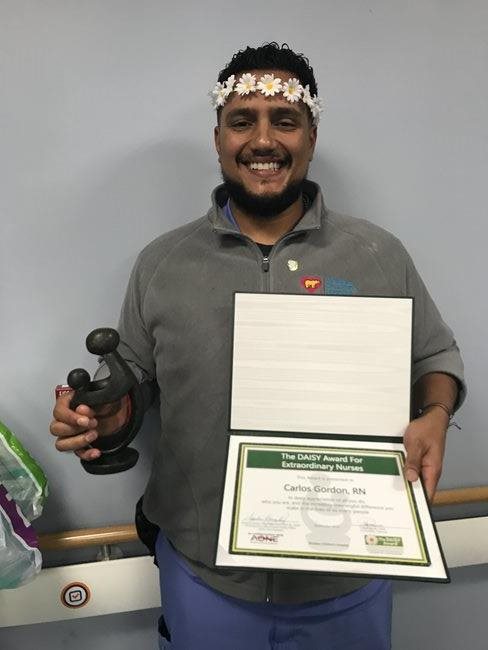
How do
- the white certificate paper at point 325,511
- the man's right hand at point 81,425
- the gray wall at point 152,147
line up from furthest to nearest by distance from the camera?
the gray wall at point 152,147 → the man's right hand at point 81,425 → the white certificate paper at point 325,511

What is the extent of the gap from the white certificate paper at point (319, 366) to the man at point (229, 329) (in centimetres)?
11

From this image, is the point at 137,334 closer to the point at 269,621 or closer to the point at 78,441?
the point at 78,441

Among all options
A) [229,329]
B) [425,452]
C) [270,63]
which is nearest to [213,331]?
[229,329]

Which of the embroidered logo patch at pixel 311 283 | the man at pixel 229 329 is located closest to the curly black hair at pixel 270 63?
the man at pixel 229 329

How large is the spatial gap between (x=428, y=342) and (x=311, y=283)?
23 centimetres

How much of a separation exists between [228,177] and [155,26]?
1.13 feet

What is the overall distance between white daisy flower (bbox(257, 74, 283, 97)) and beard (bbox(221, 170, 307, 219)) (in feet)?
0.48

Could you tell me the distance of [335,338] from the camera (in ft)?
2.28

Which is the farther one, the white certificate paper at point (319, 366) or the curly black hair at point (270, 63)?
the curly black hair at point (270, 63)

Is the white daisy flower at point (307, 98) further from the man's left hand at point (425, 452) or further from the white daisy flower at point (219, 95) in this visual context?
the man's left hand at point (425, 452)

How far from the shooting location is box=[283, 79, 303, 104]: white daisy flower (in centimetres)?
83

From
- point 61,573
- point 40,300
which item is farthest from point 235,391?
point 61,573

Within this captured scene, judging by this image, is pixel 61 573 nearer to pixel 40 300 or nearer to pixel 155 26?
pixel 40 300

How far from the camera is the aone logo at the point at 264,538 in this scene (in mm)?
A: 575
